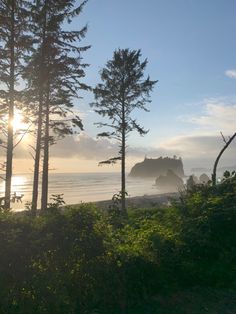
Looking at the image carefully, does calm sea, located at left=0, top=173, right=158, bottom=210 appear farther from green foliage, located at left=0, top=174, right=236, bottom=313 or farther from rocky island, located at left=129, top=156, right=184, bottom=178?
rocky island, located at left=129, top=156, right=184, bottom=178

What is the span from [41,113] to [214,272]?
14.8 m

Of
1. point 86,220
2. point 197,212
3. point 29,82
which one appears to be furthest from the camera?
point 29,82

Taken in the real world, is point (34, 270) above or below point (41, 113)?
below

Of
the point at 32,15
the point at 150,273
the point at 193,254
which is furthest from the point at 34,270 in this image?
the point at 32,15

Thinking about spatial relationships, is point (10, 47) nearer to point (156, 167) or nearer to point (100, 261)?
point (100, 261)

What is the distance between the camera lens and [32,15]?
1842 centimetres

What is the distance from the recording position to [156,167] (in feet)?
460

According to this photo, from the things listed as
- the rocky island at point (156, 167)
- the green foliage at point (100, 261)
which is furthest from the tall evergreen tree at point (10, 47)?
the rocky island at point (156, 167)

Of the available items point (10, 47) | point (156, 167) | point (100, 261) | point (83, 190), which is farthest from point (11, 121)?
point (156, 167)

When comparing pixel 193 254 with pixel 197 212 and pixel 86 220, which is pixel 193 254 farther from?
pixel 86 220

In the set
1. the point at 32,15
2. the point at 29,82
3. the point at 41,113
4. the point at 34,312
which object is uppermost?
the point at 32,15

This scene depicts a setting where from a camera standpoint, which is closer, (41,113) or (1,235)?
(1,235)

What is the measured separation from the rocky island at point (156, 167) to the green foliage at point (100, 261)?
12545 cm

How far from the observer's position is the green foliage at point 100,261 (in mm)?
6289
